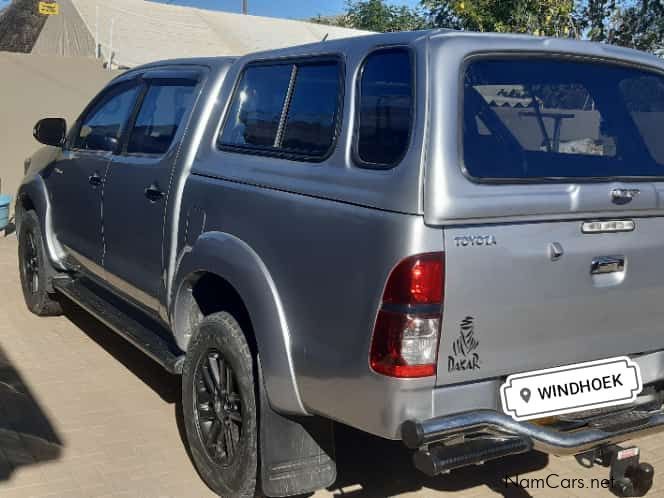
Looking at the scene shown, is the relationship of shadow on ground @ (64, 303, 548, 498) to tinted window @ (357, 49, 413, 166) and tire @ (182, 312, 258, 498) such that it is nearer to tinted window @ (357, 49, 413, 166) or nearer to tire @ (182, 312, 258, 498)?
tire @ (182, 312, 258, 498)

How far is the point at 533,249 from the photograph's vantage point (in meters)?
2.61

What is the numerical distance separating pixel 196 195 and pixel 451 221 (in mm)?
1498

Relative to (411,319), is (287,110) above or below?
above

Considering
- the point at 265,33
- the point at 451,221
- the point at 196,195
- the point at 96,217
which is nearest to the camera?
the point at 451,221

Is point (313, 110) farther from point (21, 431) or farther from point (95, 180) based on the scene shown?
point (21, 431)

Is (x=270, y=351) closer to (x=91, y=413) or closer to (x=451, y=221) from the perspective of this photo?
(x=451, y=221)

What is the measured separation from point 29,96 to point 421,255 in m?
9.70

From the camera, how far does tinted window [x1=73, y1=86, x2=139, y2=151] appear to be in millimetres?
4645

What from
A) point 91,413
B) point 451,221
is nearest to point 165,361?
point 91,413

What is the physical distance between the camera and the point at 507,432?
101 inches

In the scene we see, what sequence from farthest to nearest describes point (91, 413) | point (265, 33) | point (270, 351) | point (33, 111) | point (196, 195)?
point (265, 33) → point (33, 111) → point (91, 413) → point (196, 195) → point (270, 351)

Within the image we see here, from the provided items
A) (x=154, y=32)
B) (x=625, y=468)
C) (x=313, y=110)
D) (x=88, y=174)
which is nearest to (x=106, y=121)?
(x=88, y=174)

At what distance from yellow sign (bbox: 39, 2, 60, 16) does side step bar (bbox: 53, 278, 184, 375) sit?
9098 mm

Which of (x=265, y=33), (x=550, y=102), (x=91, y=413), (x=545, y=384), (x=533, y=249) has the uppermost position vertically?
(x=265, y=33)
